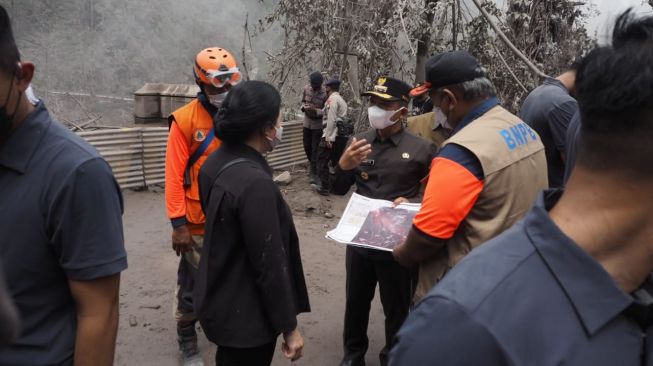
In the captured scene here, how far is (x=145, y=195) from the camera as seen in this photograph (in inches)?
305

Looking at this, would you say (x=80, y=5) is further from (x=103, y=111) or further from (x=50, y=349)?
(x=50, y=349)

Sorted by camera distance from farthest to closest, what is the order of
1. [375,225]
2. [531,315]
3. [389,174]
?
[389,174] → [375,225] → [531,315]

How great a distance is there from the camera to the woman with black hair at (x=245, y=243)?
227 cm

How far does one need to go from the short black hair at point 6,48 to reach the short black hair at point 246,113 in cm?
103

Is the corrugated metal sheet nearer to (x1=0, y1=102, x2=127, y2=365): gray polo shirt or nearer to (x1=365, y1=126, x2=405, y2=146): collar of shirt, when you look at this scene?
(x1=365, y1=126, x2=405, y2=146): collar of shirt

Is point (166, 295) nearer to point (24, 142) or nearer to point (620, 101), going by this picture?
point (24, 142)

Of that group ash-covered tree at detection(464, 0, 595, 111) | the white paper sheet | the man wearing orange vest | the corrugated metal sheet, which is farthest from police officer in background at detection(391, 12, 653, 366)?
ash-covered tree at detection(464, 0, 595, 111)

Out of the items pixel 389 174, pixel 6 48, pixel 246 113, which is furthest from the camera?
pixel 389 174

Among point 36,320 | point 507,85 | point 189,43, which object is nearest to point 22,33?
point 189,43

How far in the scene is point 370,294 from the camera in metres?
3.62

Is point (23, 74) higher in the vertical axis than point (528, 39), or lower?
higher

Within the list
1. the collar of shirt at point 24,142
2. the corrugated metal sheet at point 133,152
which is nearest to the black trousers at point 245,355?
the collar of shirt at point 24,142

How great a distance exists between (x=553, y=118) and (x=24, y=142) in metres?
2.98

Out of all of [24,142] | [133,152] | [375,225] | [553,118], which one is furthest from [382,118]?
[133,152]
